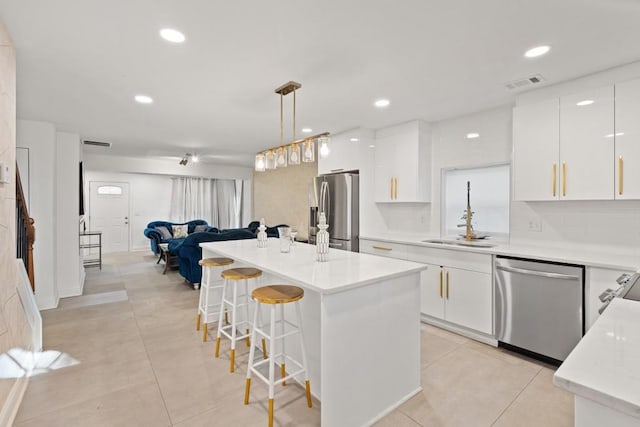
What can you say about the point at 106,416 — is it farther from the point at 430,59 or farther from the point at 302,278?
the point at 430,59

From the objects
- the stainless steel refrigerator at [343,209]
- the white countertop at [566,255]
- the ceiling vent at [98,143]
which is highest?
the ceiling vent at [98,143]

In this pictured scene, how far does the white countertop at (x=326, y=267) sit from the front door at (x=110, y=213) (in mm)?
7687

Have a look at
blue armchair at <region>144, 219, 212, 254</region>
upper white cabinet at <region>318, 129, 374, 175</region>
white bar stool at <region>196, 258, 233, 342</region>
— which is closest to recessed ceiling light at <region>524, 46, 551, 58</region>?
upper white cabinet at <region>318, 129, 374, 175</region>

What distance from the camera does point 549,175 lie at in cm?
281

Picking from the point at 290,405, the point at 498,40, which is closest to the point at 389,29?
the point at 498,40

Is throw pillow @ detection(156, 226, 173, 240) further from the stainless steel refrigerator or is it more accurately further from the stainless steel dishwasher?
the stainless steel dishwasher

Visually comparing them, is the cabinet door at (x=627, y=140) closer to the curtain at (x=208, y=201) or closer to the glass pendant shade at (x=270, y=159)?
the glass pendant shade at (x=270, y=159)

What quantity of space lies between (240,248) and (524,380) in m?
2.68

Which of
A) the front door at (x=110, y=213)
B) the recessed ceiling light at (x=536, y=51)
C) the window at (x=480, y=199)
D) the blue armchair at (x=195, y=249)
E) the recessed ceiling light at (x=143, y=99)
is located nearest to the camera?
the recessed ceiling light at (x=536, y=51)

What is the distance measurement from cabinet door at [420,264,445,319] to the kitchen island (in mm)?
1258

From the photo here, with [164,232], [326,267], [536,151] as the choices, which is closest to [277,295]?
[326,267]

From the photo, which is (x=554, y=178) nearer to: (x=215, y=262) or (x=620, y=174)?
(x=620, y=174)

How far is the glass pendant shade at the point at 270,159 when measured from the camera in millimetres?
3160

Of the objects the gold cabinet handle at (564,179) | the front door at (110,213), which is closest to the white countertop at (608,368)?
the gold cabinet handle at (564,179)
